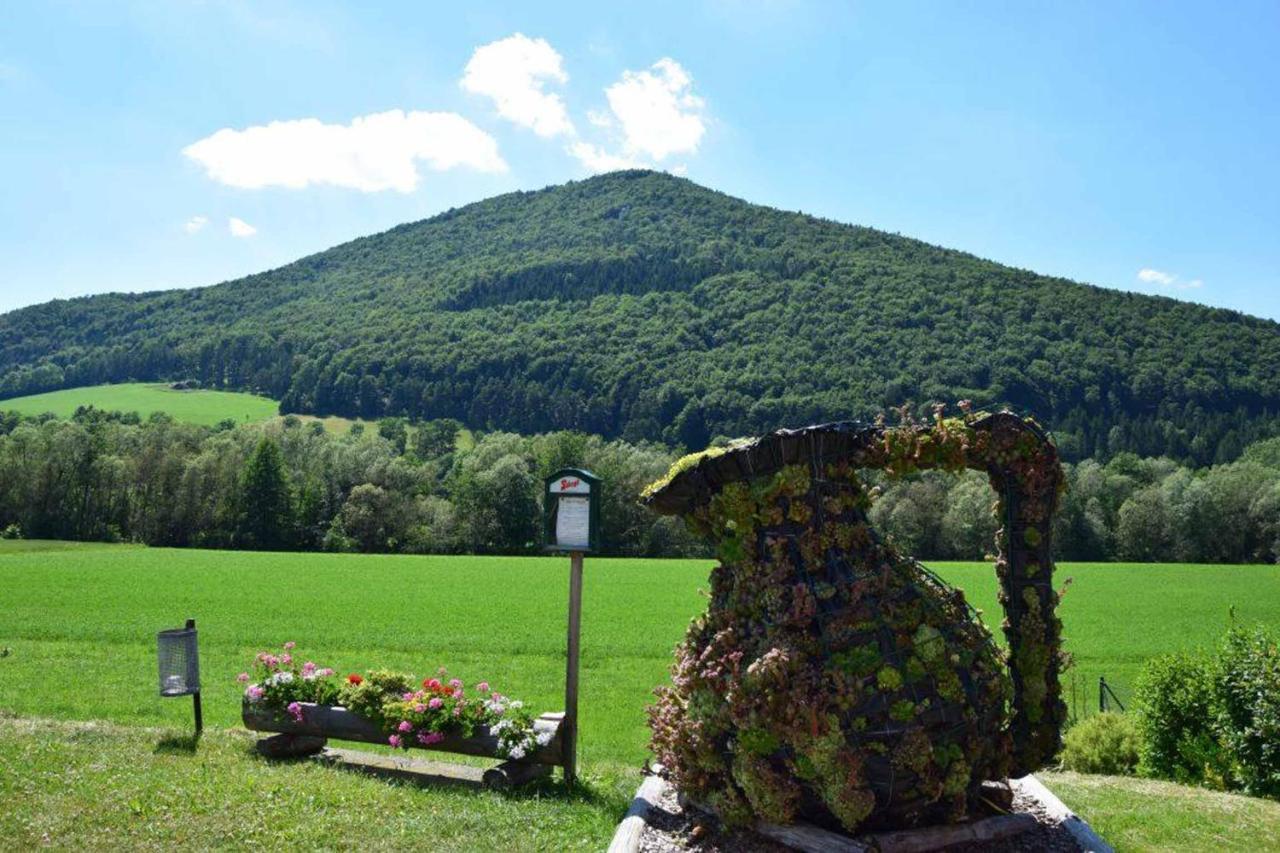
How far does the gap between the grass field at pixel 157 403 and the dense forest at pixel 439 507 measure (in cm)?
4414

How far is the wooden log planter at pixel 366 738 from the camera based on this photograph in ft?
27.8

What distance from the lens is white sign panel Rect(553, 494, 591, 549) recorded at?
8508 mm

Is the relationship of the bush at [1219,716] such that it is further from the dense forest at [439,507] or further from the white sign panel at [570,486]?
the dense forest at [439,507]

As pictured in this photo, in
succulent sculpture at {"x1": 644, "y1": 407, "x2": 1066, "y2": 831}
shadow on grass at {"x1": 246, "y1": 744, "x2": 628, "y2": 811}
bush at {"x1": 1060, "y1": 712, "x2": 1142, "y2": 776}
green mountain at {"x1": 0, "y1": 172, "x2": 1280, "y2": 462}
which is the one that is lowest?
bush at {"x1": 1060, "y1": 712, "x2": 1142, "y2": 776}

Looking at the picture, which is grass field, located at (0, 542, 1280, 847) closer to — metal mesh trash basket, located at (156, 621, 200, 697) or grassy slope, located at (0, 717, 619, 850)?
grassy slope, located at (0, 717, 619, 850)

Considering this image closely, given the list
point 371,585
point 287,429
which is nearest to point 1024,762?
point 371,585

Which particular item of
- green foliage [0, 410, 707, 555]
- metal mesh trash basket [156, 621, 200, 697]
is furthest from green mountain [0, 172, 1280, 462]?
metal mesh trash basket [156, 621, 200, 697]

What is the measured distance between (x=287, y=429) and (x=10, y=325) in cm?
10287

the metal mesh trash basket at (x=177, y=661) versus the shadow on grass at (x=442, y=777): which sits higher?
the metal mesh trash basket at (x=177, y=661)

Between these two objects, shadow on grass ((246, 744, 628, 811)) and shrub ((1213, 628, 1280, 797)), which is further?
shrub ((1213, 628, 1280, 797))

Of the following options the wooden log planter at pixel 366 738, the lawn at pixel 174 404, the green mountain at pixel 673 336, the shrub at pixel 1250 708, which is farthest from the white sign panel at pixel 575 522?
the lawn at pixel 174 404

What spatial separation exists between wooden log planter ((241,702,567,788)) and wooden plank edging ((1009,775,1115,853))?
13.1 feet

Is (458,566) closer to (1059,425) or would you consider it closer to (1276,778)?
(1276,778)

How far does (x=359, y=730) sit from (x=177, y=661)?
2.61m
